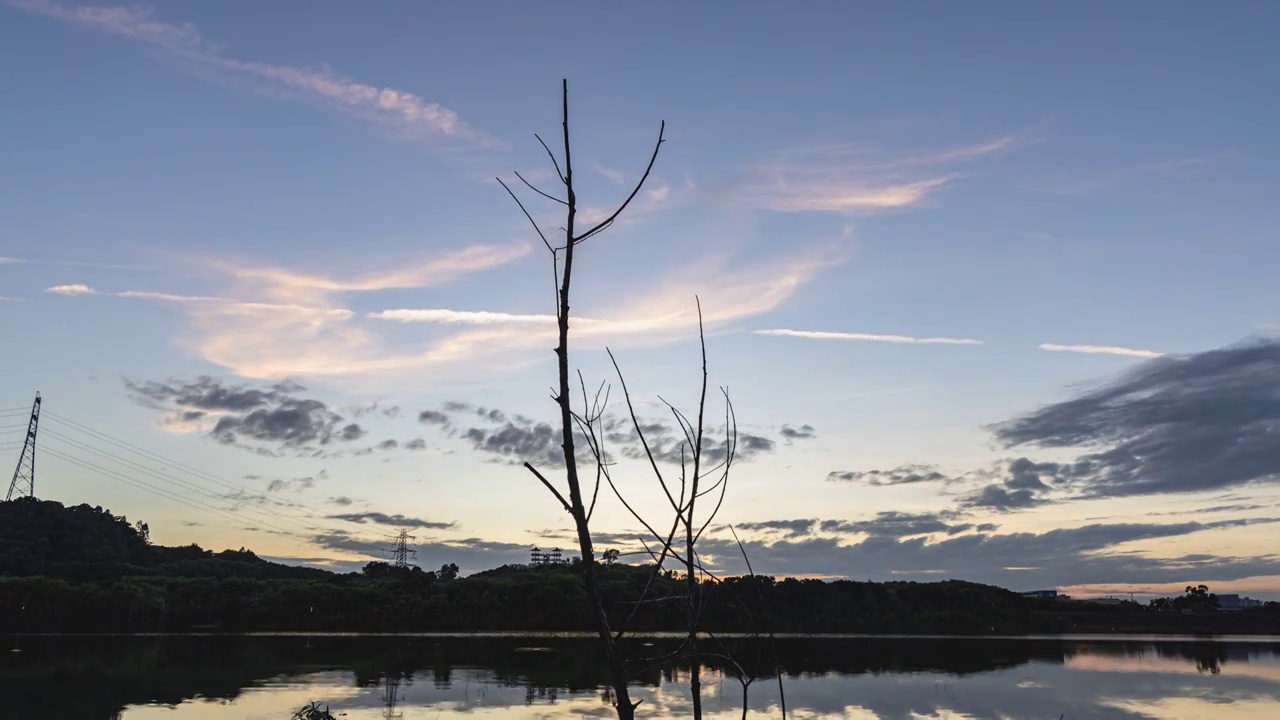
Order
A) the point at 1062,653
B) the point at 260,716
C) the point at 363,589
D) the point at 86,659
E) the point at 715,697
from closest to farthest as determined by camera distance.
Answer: the point at 260,716
the point at 715,697
the point at 86,659
the point at 1062,653
the point at 363,589

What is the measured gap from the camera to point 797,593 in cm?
13225

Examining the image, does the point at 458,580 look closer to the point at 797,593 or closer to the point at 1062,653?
the point at 797,593

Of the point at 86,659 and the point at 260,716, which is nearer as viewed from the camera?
the point at 260,716

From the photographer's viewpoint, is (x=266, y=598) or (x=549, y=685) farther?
(x=266, y=598)

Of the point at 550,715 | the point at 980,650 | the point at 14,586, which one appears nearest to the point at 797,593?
the point at 980,650

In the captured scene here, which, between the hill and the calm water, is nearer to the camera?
the calm water

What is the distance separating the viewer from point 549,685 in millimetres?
39625

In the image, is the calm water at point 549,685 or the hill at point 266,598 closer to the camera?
the calm water at point 549,685

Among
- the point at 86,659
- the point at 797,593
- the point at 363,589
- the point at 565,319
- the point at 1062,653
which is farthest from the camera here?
the point at 797,593

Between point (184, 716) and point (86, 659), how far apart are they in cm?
2477

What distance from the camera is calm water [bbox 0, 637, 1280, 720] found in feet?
105

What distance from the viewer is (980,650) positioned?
72.1m

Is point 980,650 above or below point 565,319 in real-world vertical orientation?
below

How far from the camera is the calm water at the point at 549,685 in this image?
32.1 metres
